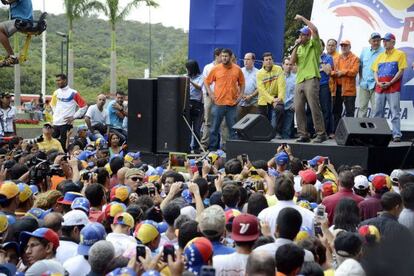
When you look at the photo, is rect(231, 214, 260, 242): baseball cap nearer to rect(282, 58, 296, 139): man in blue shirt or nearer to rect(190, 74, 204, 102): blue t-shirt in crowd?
rect(282, 58, 296, 139): man in blue shirt

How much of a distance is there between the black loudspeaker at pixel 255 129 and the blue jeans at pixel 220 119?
2.74 feet

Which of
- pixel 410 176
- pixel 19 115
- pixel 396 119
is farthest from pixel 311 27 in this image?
pixel 19 115

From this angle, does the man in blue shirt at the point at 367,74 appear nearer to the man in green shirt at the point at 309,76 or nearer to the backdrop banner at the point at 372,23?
the backdrop banner at the point at 372,23

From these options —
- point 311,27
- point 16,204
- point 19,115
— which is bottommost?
point 19,115

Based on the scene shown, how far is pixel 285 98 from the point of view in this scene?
13000mm

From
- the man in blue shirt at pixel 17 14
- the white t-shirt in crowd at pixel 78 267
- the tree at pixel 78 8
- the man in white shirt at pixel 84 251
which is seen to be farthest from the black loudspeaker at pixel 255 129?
the tree at pixel 78 8

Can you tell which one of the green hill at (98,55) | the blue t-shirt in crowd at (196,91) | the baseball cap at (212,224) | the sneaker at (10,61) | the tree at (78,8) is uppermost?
the tree at (78,8)

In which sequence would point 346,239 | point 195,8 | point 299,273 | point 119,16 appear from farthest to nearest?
point 119,16 → point 195,8 → point 346,239 → point 299,273

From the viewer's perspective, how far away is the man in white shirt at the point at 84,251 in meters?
4.87

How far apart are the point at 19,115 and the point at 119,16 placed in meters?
8.73

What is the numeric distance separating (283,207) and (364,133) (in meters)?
4.92

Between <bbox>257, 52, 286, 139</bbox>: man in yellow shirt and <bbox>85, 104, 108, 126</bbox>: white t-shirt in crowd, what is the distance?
11.3 ft

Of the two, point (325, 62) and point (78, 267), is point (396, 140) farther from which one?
point (78, 267)

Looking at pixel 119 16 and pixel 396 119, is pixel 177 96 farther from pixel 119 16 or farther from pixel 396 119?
pixel 119 16
